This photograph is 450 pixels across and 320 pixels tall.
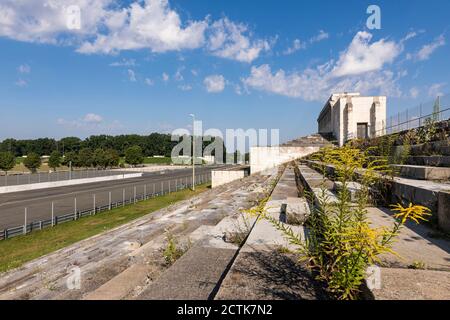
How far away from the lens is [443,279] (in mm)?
1747

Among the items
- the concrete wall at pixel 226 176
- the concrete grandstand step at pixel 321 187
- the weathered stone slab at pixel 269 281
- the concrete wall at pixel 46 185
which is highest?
the concrete grandstand step at pixel 321 187

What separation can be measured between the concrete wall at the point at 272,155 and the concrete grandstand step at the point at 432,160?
18148 millimetres

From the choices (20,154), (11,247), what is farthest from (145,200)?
(20,154)

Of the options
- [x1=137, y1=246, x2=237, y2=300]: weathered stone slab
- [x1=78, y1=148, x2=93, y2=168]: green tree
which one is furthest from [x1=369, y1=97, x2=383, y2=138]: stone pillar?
[x1=78, y1=148, x2=93, y2=168]: green tree

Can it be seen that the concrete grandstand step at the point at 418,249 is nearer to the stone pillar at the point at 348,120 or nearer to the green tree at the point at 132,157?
the stone pillar at the point at 348,120

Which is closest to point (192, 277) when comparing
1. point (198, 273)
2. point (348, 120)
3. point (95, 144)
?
point (198, 273)

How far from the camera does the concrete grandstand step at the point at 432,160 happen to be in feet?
16.1

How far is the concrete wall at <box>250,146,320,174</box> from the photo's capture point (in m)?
24.8

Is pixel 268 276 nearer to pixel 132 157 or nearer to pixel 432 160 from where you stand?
pixel 432 160

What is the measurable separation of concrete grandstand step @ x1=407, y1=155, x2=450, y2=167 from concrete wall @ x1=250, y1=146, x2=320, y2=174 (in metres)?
18.1

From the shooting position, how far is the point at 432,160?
5.45m

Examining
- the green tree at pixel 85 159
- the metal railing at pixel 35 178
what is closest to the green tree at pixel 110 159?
the green tree at pixel 85 159
